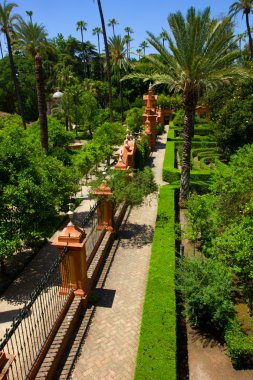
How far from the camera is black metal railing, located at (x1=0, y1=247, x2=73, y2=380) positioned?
6887 mm

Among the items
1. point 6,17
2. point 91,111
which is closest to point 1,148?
point 6,17

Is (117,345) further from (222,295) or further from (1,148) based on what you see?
(1,148)

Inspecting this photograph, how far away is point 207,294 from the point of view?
29.9ft

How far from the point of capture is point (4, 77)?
5262cm

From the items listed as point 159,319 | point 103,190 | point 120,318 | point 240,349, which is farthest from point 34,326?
point 103,190

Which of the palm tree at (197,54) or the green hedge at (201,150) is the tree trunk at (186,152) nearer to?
the palm tree at (197,54)

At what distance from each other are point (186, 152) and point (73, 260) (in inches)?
412

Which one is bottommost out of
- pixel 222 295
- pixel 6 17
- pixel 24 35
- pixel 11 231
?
pixel 222 295

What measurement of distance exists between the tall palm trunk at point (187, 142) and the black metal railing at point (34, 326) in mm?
9026

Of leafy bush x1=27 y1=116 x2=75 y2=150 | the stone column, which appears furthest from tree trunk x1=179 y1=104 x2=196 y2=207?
leafy bush x1=27 y1=116 x2=75 y2=150

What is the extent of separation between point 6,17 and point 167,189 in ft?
77.1

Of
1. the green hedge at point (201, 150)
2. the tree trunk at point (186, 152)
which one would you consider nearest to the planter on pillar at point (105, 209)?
the tree trunk at point (186, 152)

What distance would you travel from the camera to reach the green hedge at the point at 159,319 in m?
A: 7.36

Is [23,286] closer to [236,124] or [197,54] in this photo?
[197,54]
